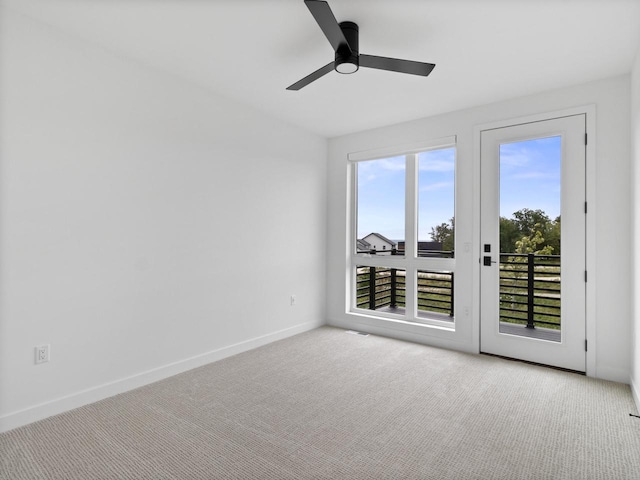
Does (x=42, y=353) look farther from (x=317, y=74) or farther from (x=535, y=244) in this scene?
(x=535, y=244)

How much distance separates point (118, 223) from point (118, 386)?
47.9 inches

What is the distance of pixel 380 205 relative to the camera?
4508mm

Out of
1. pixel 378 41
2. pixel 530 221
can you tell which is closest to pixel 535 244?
pixel 530 221

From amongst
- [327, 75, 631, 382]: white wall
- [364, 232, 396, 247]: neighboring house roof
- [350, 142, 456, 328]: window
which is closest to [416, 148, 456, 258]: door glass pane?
[350, 142, 456, 328]: window

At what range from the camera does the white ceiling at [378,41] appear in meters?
2.11

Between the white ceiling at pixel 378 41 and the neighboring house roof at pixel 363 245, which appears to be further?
Answer: the neighboring house roof at pixel 363 245

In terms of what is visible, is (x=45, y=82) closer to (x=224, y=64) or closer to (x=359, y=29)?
(x=224, y=64)

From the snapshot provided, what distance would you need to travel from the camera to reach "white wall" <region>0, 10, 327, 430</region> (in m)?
2.22

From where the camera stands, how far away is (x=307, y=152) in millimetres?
4516

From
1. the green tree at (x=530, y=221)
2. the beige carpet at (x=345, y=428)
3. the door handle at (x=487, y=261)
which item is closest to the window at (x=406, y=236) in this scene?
the door handle at (x=487, y=261)

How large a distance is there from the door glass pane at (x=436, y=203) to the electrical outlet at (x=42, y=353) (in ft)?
11.6

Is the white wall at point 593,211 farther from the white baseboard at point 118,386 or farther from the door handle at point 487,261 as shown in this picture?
the white baseboard at point 118,386

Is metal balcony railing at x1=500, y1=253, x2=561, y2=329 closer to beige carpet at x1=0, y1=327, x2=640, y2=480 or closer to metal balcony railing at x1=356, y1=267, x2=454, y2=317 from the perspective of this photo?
beige carpet at x1=0, y1=327, x2=640, y2=480

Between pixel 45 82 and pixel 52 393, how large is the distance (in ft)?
6.64
